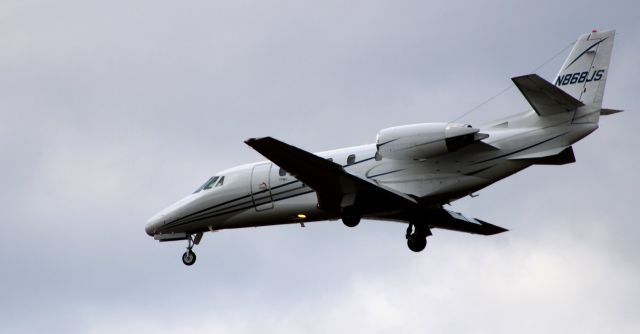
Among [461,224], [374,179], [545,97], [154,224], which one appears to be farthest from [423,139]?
[154,224]

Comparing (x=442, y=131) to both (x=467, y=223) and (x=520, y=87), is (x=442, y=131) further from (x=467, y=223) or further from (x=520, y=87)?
(x=467, y=223)

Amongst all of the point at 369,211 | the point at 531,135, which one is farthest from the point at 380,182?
the point at 531,135

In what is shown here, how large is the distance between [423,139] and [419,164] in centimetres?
133

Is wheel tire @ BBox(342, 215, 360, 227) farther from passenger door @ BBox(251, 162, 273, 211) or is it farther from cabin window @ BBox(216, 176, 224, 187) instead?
cabin window @ BBox(216, 176, 224, 187)

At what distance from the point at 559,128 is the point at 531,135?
0.78m

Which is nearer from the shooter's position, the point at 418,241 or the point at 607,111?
the point at 607,111

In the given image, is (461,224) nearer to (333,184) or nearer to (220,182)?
(333,184)

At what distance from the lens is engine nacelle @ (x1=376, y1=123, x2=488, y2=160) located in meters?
36.8

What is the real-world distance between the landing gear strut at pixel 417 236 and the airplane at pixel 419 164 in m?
0.03

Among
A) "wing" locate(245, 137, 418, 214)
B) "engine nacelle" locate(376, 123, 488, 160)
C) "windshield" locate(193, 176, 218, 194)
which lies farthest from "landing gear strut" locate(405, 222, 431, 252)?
"windshield" locate(193, 176, 218, 194)

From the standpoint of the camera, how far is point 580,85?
37125mm

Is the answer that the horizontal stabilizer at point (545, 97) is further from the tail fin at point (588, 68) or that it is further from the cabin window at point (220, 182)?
the cabin window at point (220, 182)

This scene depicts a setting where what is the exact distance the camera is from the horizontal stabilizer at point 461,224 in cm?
4187

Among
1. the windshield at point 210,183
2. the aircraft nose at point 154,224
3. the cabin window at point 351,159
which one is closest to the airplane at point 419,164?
the cabin window at point 351,159
